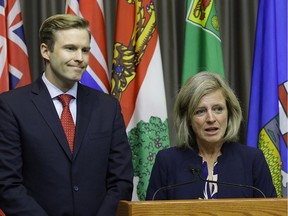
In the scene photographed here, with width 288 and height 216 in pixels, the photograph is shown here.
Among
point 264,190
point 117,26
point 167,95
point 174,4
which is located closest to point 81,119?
point 264,190

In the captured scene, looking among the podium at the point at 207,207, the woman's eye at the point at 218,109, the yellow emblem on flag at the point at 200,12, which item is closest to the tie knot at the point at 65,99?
the woman's eye at the point at 218,109

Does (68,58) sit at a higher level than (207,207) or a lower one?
higher

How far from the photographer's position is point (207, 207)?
1.46m

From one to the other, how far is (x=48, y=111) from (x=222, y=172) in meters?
0.78

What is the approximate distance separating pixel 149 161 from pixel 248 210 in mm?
1706

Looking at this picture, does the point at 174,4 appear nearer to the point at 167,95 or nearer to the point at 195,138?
the point at 167,95

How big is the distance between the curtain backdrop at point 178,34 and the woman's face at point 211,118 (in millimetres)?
1408

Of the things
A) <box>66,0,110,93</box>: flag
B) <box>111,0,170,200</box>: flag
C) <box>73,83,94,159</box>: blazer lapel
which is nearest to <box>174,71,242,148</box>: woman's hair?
<box>73,83,94,159</box>: blazer lapel

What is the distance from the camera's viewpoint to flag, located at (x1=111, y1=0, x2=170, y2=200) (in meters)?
3.22

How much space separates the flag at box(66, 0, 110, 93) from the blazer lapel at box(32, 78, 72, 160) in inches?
30.7

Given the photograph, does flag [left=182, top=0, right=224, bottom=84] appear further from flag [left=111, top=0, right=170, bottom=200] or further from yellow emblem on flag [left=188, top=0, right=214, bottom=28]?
flag [left=111, top=0, right=170, bottom=200]

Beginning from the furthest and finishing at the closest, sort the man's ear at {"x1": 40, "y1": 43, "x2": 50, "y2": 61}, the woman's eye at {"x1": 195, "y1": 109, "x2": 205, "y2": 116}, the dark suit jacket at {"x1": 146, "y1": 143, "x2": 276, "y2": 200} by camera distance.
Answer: the man's ear at {"x1": 40, "y1": 43, "x2": 50, "y2": 61}
the woman's eye at {"x1": 195, "y1": 109, "x2": 205, "y2": 116}
the dark suit jacket at {"x1": 146, "y1": 143, "x2": 276, "y2": 200}

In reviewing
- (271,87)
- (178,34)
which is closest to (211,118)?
(271,87)

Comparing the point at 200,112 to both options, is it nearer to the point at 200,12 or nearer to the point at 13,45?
the point at 200,12
